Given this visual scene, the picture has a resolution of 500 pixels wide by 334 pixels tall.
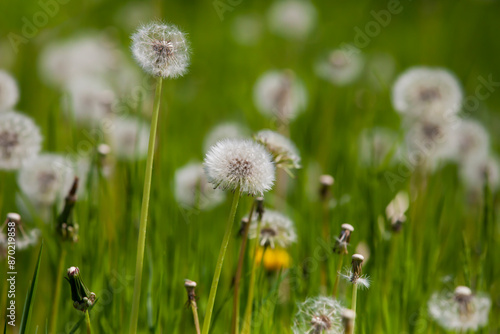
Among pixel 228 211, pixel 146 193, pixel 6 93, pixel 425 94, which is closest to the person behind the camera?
pixel 146 193

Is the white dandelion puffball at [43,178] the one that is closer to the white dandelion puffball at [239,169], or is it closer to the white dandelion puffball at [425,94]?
the white dandelion puffball at [239,169]

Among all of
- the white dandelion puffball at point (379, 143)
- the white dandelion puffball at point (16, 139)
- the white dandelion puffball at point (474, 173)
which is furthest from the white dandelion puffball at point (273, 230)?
the white dandelion puffball at point (474, 173)

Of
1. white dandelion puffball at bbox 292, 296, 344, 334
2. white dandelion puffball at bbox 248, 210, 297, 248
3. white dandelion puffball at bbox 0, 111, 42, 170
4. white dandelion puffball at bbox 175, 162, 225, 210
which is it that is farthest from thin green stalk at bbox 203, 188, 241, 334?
white dandelion puffball at bbox 175, 162, 225, 210

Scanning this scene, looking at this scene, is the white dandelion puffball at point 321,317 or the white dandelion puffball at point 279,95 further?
the white dandelion puffball at point 279,95

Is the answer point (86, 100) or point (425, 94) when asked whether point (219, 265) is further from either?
point (86, 100)

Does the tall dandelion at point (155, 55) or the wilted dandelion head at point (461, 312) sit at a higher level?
the tall dandelion at point (155, 55)

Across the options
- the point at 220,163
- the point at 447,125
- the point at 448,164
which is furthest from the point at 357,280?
the point at 448,164

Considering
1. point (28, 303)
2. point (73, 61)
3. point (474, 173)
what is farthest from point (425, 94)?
point (73, 61)
